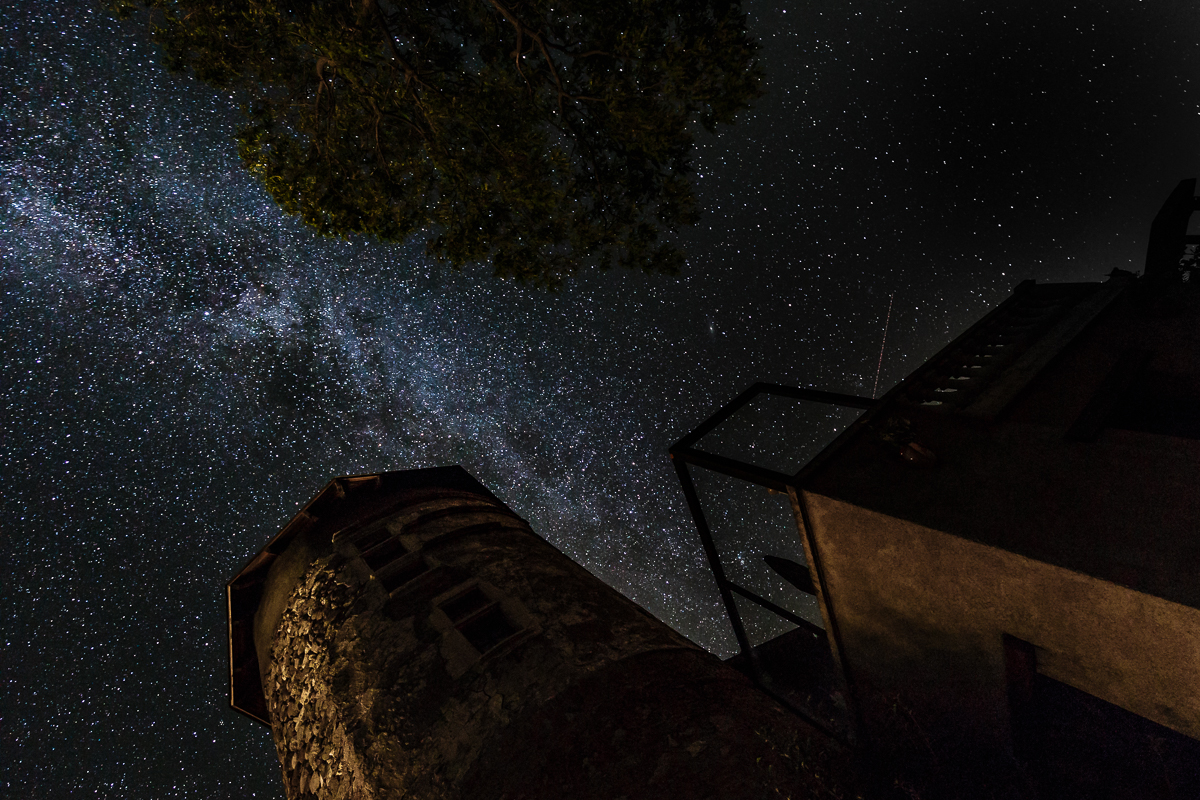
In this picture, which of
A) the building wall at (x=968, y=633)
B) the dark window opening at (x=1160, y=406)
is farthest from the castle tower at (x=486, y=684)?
the dark window opening at (x=1160, y=406)

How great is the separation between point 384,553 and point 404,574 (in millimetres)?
870

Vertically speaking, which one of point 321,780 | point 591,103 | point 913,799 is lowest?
point 913,799

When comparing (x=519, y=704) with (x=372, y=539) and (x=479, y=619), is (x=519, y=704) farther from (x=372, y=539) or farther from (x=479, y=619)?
(x=372, y=539)

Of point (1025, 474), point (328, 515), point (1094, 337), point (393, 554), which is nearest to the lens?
point (1025, 474)

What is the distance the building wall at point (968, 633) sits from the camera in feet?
10.9

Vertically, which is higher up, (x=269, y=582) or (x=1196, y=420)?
(x=1196, y=420)

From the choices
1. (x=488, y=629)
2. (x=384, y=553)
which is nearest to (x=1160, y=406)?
(x=488, y=629)

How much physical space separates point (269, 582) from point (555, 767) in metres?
8.23

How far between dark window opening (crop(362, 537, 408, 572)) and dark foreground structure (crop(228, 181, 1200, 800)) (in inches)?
32.7

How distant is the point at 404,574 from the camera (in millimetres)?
7695

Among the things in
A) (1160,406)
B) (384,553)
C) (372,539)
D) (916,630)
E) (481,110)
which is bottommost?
(916,630)

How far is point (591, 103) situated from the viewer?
7.47 m

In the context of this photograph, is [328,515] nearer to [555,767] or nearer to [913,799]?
[555,767]

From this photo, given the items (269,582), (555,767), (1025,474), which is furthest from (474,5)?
(269,582)
